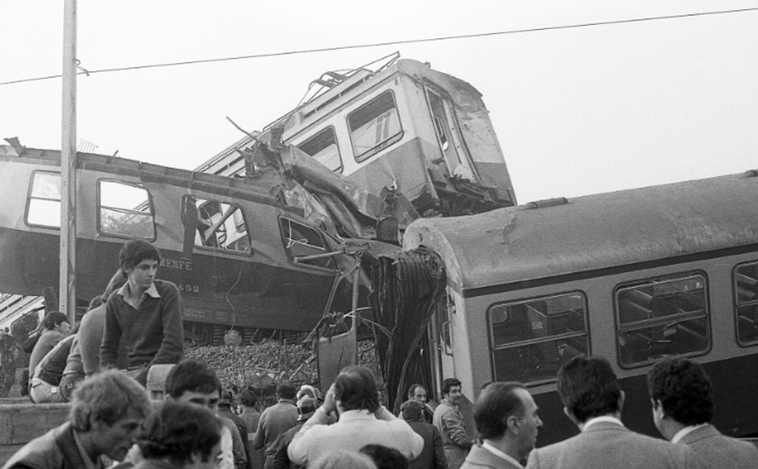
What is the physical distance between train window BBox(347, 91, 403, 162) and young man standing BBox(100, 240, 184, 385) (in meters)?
14.0

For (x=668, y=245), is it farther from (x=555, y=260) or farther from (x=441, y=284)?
(x=441, y=284)

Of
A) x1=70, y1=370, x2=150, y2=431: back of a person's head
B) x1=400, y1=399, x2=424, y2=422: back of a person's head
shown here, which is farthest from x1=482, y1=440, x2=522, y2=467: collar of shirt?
x1=400, y1=399, x2=424, y2=422: back of a person's head

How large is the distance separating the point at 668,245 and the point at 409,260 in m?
2.81

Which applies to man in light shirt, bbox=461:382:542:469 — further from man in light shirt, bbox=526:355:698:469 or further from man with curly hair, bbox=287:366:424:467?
man with curly hair, bbox=287:366:424:467

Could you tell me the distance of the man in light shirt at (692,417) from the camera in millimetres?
3703

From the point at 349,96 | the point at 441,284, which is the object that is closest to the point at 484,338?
the point at 441,284

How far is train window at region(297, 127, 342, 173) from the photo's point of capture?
19.5 m

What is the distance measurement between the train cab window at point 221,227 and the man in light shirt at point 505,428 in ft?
43.4

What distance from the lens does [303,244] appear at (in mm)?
17453

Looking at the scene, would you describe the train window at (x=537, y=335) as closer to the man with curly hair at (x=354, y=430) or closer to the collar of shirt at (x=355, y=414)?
the man with curly hair at (x=354, y=430)

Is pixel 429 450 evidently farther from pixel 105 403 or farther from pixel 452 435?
pixel 105 403

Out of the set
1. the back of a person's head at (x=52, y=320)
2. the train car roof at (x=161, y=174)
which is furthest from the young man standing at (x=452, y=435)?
the train car roof at (x=161, y=174)

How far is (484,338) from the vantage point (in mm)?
9969

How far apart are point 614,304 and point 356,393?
614 cm
